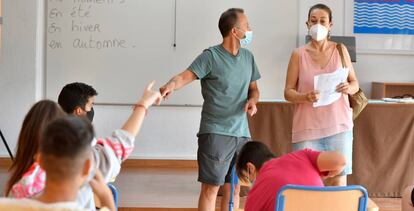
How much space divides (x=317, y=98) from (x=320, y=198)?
1084mm

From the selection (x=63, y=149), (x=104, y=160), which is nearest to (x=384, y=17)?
(x=104, y=160)

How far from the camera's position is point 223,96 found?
345cm

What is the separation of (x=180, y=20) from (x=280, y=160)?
3980 millimetres

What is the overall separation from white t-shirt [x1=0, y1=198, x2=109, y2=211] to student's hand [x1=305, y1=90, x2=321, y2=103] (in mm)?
1912

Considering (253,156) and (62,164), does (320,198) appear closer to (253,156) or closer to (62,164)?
(253,156)

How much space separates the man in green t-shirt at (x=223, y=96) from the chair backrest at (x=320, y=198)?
122 cm

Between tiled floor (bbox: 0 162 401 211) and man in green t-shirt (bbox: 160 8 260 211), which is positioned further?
tiled floor (bbox: 0 162 401 211)

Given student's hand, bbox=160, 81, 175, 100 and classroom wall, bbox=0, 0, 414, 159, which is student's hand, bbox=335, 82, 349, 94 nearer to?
student's hand, bbox=160, 81, 175, 100

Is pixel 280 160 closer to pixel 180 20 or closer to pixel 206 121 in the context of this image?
pixel 206 121

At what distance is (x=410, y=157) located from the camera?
5.04 metres

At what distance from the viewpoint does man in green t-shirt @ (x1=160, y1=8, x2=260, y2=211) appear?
11.2 ft

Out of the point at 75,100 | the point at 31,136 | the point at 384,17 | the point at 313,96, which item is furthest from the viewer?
the point at 384,17

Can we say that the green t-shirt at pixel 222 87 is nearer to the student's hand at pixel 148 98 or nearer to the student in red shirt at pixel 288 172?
the student in red shirt at pixel 288 172

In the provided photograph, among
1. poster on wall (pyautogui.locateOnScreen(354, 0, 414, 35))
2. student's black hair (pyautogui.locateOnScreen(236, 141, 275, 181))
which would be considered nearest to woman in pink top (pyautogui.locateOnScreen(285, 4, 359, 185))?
student's black hair (pyautogui.locateOnScreen(236, 141, 275, 181))
